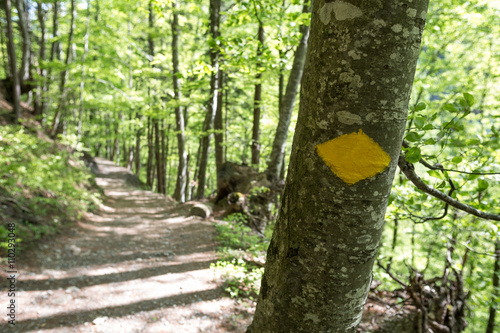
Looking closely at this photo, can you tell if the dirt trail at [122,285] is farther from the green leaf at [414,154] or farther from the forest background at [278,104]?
the green leaf at [414,154]

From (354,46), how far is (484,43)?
36.9ft

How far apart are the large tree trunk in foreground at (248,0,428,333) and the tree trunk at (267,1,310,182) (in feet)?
19.1

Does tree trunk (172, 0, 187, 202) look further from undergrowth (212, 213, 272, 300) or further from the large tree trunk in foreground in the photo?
the large tree trunk in foreground

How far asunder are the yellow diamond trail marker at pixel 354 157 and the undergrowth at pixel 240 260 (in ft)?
11.7

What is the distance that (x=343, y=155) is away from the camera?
908mm

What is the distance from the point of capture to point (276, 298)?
1.09 m

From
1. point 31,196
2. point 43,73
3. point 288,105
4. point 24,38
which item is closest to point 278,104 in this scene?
point 288,105

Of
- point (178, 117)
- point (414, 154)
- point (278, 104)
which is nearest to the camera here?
point (414, 154)

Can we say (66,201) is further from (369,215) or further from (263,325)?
(369,215)

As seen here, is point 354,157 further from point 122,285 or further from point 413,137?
point 122,285

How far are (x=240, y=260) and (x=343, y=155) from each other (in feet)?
12.7

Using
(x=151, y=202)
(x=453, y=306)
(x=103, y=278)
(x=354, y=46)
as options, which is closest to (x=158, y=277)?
(x=103, y=278)

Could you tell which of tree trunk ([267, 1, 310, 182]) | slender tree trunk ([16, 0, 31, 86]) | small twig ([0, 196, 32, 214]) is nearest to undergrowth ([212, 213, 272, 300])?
tree trunk ([267, 1, 310, 182])

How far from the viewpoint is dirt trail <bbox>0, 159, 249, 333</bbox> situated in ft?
11.5
